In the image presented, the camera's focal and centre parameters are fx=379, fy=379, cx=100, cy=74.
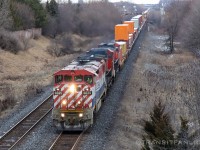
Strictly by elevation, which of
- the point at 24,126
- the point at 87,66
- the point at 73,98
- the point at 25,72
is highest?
the point at 87,66

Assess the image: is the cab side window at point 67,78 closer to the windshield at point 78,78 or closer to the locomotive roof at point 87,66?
the windshield at point 78,78

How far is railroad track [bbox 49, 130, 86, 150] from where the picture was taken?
16609mm

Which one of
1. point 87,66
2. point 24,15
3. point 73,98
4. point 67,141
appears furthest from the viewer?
point 24,15

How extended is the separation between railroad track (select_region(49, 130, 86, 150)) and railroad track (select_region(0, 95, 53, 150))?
5.76 feet

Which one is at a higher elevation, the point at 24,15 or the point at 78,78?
the point at 24,15

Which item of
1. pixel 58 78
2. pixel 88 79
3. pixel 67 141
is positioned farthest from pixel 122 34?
pixel 67 141

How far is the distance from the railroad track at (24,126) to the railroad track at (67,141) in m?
1.76

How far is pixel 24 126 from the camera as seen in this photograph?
19.9 meters

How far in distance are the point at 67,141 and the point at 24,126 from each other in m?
3.49

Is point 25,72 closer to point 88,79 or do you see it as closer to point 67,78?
point 67,78

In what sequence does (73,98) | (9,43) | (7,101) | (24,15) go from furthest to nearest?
(24,15), (9,43), (7,101), (73,98)

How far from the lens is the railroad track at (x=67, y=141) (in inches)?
654

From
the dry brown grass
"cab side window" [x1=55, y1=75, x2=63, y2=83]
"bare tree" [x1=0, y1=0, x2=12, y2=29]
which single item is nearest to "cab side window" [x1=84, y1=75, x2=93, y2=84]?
"cab side window" [x1=55, y1=75, x2=63, y2=83]

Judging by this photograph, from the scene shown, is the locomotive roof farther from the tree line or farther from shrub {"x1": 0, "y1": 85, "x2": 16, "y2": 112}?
the tree line
